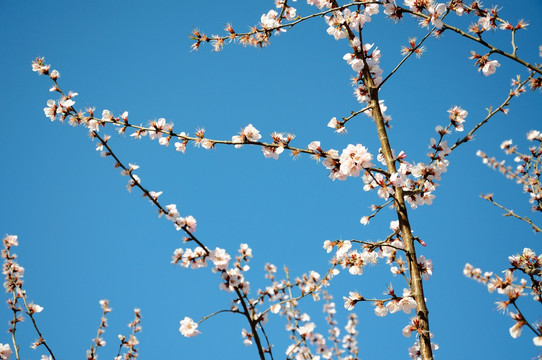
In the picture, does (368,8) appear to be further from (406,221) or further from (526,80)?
(406,221)

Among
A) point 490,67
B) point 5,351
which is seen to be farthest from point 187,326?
point 490,67

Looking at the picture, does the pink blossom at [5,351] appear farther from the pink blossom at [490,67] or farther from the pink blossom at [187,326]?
the pink blossom at [490,67]

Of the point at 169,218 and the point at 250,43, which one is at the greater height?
the point at 250,43

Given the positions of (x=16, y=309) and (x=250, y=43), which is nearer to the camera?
(x=250, y=43)

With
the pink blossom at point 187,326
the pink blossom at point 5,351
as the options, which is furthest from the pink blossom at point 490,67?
the pink blossom at point 5,351

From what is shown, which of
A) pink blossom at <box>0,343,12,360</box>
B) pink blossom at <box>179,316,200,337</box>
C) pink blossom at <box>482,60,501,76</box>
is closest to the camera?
pink blossom at <box>482,60,501,76</box>

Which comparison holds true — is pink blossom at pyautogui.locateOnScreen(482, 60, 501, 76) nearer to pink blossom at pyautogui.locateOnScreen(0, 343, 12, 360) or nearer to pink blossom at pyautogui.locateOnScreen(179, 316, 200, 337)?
pink blossom at pyautogui.locateOnScreen(179, 316, 200, 337)

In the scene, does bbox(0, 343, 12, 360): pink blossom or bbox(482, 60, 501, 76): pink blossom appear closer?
bbox(482, 60, 501, 76): pink blossom

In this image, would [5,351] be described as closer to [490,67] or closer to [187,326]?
[187,326]

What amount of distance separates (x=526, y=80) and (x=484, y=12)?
0.80m

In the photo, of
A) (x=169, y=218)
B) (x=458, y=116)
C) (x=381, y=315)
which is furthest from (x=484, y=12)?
(x=169, y=218)

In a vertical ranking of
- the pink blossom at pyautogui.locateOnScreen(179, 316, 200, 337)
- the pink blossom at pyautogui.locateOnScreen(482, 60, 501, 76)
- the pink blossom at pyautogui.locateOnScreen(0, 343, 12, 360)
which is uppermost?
the pink blossom at pyautogui.locateOnScreen(482, 60, 501, 76)

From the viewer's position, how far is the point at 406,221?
2.77m

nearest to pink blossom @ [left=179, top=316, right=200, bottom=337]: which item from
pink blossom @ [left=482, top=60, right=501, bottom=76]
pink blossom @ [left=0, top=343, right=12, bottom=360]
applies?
pink blossom @ [left=0, top=343, right=12, bottom=360]
